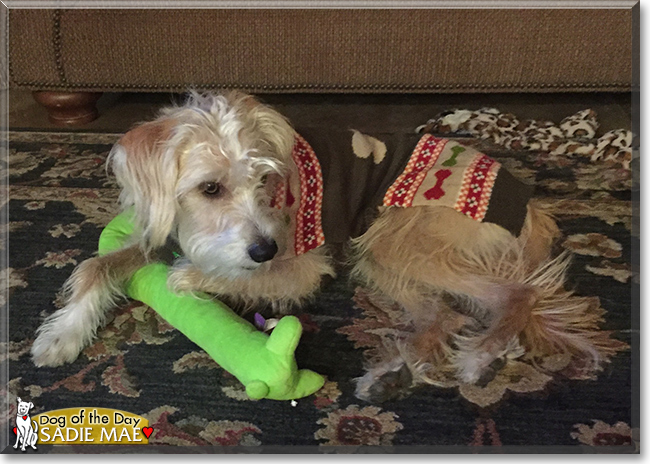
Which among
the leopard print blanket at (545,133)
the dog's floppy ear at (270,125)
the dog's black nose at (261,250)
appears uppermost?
the leopard print blanket at (545,133)

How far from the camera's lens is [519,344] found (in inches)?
60.1

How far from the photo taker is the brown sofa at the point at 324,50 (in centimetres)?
273

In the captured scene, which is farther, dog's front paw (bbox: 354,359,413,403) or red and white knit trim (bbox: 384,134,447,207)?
red and white knit trim (bbox: 384,134,447,207)

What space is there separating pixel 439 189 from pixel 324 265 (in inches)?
15.9

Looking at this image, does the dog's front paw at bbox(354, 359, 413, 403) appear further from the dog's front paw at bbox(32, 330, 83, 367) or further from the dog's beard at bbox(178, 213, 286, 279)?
the dog's front paw at bbox(32, 330, 83, 367)

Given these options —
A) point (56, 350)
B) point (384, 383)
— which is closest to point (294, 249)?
point (384, 383)

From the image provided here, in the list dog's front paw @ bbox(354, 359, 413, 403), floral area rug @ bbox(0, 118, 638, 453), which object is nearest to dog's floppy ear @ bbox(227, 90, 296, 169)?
floral area rug @ bbox(0, 118, 638, 453)

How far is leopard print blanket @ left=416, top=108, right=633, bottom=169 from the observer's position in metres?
2.48

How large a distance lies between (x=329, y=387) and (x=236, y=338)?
266mm

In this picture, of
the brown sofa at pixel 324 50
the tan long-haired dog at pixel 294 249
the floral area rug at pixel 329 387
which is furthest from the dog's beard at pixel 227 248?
the brown sofa at pixel 324 50

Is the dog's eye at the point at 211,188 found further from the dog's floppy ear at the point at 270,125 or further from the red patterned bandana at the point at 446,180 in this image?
the red patterned bandana at the point at 446,180

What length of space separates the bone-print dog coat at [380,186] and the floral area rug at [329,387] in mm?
229

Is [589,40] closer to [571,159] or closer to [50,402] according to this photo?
[571,159]

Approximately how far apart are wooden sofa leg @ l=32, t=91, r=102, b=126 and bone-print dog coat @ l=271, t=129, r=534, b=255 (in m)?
1.72
